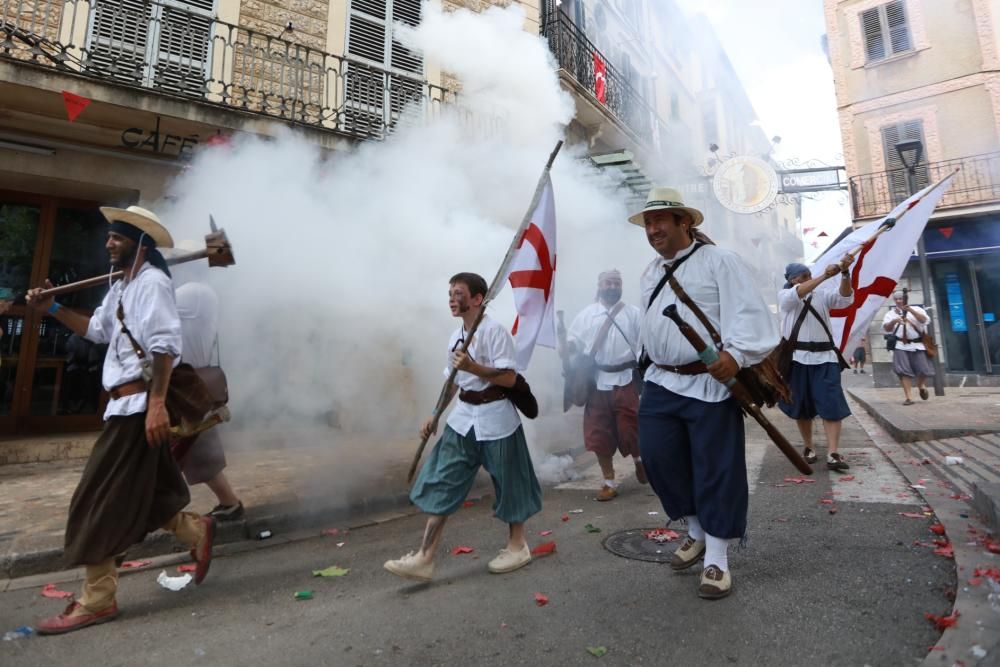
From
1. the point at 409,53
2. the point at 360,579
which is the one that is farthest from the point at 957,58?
the point at 360,579

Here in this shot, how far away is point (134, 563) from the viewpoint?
299cm

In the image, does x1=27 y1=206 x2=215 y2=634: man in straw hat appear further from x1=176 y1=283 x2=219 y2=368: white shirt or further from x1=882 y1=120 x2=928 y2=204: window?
x1=882 y1=120 x2=928 y2=204: window

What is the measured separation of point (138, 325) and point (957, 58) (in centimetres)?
1672

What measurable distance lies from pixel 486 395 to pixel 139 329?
1.59m

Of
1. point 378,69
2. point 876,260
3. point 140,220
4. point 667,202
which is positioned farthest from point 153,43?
point 876,260

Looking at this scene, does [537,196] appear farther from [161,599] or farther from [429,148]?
[429,148]

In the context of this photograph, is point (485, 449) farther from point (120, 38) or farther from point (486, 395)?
point (120, 38)

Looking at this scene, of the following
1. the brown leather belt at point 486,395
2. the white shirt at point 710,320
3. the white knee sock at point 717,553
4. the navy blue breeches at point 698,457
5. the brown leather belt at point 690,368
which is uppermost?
the white shirt at point 710,320

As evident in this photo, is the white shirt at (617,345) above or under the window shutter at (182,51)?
under

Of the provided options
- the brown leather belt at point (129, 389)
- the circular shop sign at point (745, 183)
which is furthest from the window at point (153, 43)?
the circular shop sign at point (745, 183)

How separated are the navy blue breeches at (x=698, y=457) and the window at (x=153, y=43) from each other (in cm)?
649

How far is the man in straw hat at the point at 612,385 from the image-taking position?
409 cm

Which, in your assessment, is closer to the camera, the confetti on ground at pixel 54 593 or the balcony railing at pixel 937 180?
the confetti on ground at pixel 54 593

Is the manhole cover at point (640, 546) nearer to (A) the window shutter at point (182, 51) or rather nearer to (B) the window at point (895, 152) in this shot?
(A) the window shutter at point (182, 51)
